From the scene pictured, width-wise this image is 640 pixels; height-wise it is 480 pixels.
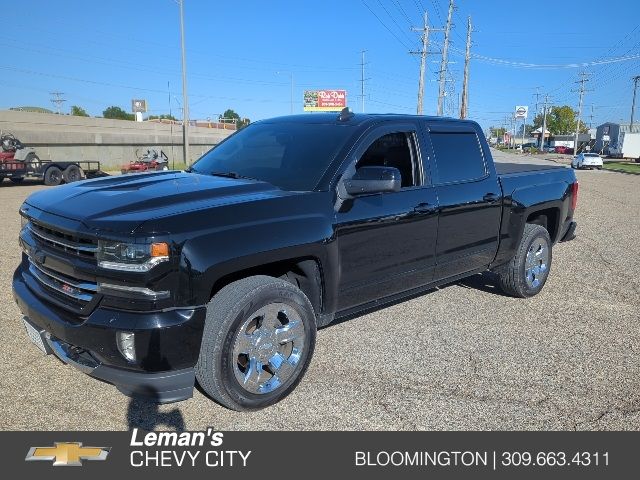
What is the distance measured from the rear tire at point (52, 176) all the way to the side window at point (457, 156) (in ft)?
60.7

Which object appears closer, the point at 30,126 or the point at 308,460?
the point at 308,460

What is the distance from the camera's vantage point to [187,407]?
10.8ft

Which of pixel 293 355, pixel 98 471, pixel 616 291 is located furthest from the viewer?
pixel 616 291

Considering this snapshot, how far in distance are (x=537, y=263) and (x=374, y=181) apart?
3.15m

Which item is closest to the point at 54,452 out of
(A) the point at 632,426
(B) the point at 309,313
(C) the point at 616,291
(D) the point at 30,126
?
(B) the point at 309,313

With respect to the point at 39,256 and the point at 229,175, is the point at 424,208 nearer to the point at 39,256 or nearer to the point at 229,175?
the point at 229,175

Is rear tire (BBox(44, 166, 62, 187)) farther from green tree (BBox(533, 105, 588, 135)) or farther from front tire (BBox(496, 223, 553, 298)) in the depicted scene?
green tree (BBox(533, 105, 588, 135))

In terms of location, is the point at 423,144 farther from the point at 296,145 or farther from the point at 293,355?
the point at 293,355

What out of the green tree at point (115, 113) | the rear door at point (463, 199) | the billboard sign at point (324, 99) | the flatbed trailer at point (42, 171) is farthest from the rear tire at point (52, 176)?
the green tree at point (115, 113)

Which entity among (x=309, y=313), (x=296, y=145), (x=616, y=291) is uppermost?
(x=296, y=145)

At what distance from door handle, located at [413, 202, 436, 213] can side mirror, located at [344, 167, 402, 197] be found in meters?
0.61

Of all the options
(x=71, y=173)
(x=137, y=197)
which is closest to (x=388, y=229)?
(x=137, y=197)

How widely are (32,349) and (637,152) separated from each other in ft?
244

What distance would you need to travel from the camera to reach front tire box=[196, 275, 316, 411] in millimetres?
2969
